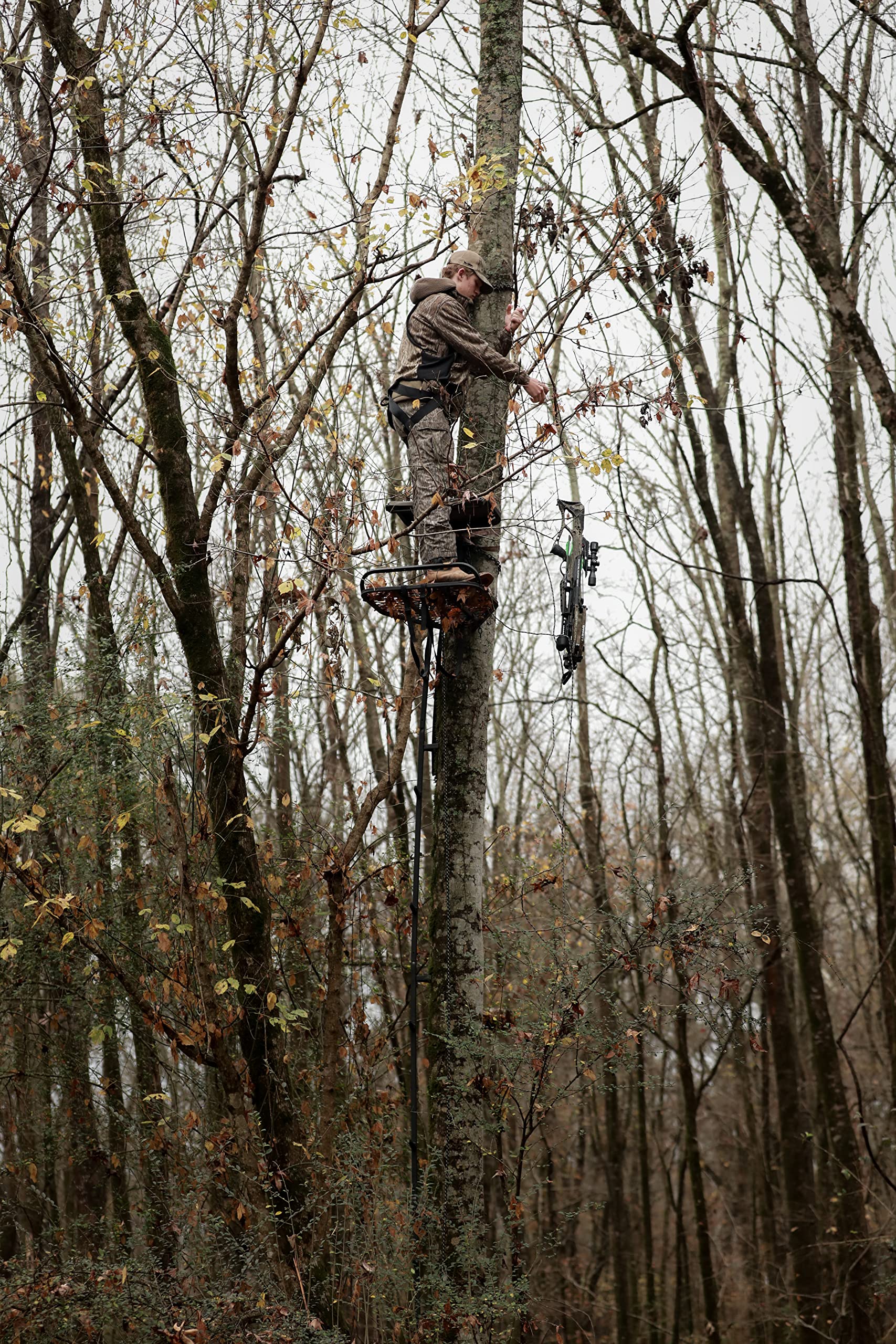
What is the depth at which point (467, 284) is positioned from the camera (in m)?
5.09

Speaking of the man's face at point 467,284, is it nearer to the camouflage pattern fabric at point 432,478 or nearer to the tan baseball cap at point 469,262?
the tan baseball cap at point 469,262

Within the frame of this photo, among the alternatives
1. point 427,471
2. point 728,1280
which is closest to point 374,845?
point 427,471

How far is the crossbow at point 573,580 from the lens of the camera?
4750 millimetres

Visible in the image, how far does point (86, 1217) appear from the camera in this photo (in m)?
7.39

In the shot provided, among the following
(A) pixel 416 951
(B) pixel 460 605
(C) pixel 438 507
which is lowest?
(A) pixel 416 951

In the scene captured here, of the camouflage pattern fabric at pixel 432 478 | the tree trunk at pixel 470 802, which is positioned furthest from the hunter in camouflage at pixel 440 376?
the tree trunk at pixel 470 802

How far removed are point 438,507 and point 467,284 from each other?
3.56 ft

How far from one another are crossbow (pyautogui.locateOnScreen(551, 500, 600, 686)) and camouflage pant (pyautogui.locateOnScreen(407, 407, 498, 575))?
329 millimetres

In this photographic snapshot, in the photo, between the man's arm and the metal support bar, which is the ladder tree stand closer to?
the metal support bar

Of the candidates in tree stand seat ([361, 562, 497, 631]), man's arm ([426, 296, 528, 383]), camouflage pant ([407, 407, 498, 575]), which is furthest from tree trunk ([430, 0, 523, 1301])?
man's arm ([426, 296, 528, 383])

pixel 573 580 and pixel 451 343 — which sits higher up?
pixel 451 343

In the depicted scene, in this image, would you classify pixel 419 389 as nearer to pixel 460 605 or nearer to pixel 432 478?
pixel 432 478

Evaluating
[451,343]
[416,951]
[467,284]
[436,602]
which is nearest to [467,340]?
[451,343]

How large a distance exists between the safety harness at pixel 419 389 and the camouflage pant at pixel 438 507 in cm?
4
